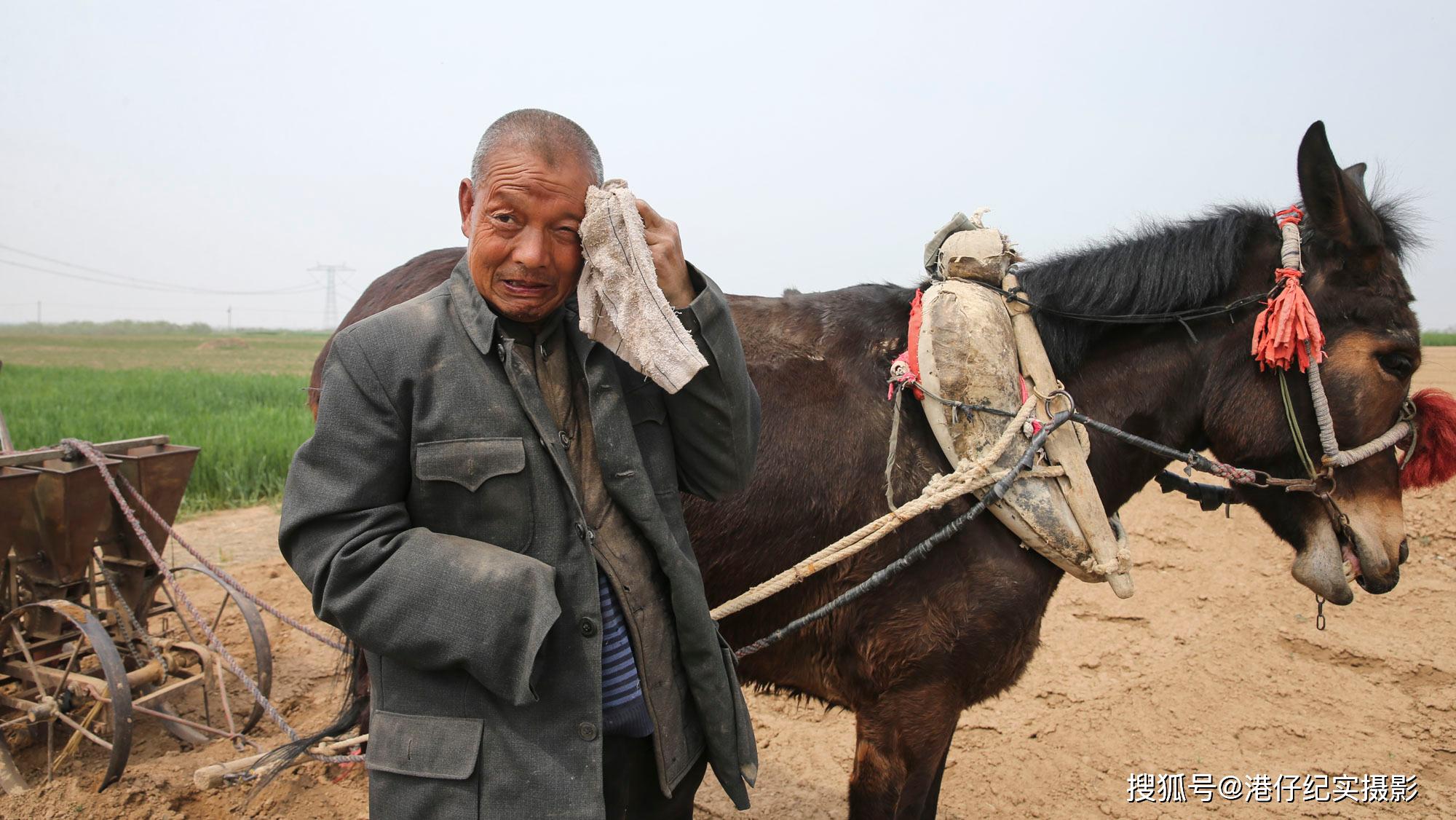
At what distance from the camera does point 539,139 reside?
1.32 meters

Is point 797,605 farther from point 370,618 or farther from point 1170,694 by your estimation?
point 1170,694

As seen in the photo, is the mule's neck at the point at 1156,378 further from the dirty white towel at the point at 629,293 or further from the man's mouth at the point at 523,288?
the man's mouth at the point at 523,288

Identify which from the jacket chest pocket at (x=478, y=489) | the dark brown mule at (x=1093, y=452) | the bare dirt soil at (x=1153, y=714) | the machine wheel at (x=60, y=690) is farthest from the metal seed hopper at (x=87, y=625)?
the jacket chest pocket at (x=478, y=489)

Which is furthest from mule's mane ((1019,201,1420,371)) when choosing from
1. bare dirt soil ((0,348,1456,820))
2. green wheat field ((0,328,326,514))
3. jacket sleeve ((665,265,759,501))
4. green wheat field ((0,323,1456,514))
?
green wheat field ((0,323,1456,514))

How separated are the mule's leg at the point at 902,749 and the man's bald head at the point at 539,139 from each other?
1.72 meters

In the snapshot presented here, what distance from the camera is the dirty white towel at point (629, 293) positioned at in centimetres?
129

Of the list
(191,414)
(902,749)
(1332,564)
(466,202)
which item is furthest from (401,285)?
(191,414)

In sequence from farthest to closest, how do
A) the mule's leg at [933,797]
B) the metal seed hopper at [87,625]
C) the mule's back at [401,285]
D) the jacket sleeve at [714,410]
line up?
the metal seed hopper at [87,625], the mule's back at [401,285], the mule's leg at [933,797], the jacket sleeve at [714,410]

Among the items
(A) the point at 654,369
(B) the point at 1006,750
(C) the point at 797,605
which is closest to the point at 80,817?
(C) the point at 797,605

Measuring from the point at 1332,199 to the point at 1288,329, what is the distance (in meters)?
0.39

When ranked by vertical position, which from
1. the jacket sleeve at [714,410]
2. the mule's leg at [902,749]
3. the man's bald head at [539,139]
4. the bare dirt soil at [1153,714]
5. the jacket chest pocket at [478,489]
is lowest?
the bare dirt soil at [1153,714]

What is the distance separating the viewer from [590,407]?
1.42m

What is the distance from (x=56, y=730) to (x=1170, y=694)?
226 inches

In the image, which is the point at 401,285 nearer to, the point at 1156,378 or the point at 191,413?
the point at 1156,378
